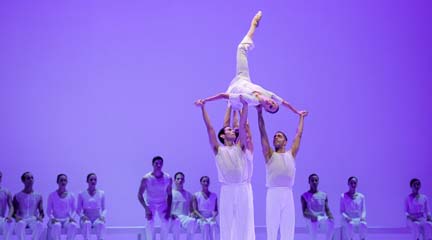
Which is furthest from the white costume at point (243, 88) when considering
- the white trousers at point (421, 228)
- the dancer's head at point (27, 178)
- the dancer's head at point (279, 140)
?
the white trousers at point (421, 228)

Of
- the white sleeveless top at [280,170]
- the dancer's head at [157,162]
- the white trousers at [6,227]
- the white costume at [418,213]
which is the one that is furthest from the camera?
the white costume at [418,213]

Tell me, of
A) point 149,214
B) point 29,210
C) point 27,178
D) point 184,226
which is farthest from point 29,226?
point 184,226

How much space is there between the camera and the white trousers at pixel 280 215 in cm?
624

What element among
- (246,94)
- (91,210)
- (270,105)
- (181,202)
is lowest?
(91,210)

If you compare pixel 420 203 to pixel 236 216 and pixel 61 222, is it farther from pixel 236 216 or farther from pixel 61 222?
pixel 61 222

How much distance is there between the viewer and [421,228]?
8.70 meters

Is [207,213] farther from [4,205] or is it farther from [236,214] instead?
[4,205]

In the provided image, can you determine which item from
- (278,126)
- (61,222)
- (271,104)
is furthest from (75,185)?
(271,104)

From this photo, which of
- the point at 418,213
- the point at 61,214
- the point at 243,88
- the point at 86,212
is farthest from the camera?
the point at 418,213

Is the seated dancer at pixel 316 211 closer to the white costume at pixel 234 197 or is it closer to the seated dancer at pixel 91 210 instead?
the white costume at pixel 234 197

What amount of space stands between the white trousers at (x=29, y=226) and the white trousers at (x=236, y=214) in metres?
3.05

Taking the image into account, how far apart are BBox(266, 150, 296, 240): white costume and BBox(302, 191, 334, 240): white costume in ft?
7.38

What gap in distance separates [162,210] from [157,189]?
0.91ft

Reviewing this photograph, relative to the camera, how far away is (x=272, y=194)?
249 inches
